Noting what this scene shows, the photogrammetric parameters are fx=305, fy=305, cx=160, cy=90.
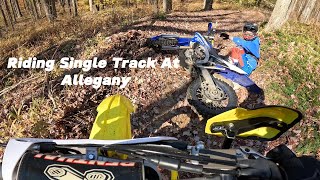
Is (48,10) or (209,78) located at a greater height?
(209,78)

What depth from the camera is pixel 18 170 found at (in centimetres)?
199

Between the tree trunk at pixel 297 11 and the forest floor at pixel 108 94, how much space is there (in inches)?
36.9

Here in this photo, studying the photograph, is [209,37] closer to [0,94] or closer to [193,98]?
[193,98]

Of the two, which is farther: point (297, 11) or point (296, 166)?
point (297, 11)

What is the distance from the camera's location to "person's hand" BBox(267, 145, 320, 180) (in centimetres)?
204

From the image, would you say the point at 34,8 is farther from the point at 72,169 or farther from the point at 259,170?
the point at 259,170

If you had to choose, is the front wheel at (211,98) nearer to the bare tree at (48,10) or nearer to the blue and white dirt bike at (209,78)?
the blue and white dirt bike at (209,78)

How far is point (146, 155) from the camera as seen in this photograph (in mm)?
2281

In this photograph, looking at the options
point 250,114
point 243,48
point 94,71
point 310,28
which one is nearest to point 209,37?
point 243,48

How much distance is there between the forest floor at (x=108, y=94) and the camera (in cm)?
620

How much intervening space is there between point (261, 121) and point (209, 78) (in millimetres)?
3761

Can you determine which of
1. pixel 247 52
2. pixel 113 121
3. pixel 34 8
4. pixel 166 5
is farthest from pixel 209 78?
pixel 34 8

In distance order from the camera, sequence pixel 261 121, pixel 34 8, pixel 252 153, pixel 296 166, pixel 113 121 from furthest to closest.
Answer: pixel 34 8, pixel 113 121, pixel 261 121, pixel 252 153, pixel 296 166

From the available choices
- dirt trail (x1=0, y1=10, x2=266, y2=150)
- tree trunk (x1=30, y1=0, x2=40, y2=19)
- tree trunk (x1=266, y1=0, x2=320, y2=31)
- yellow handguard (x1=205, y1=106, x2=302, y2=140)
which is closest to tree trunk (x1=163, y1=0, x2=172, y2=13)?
dirt trail (x1=0, y1=10, x2=266, y2=150)
